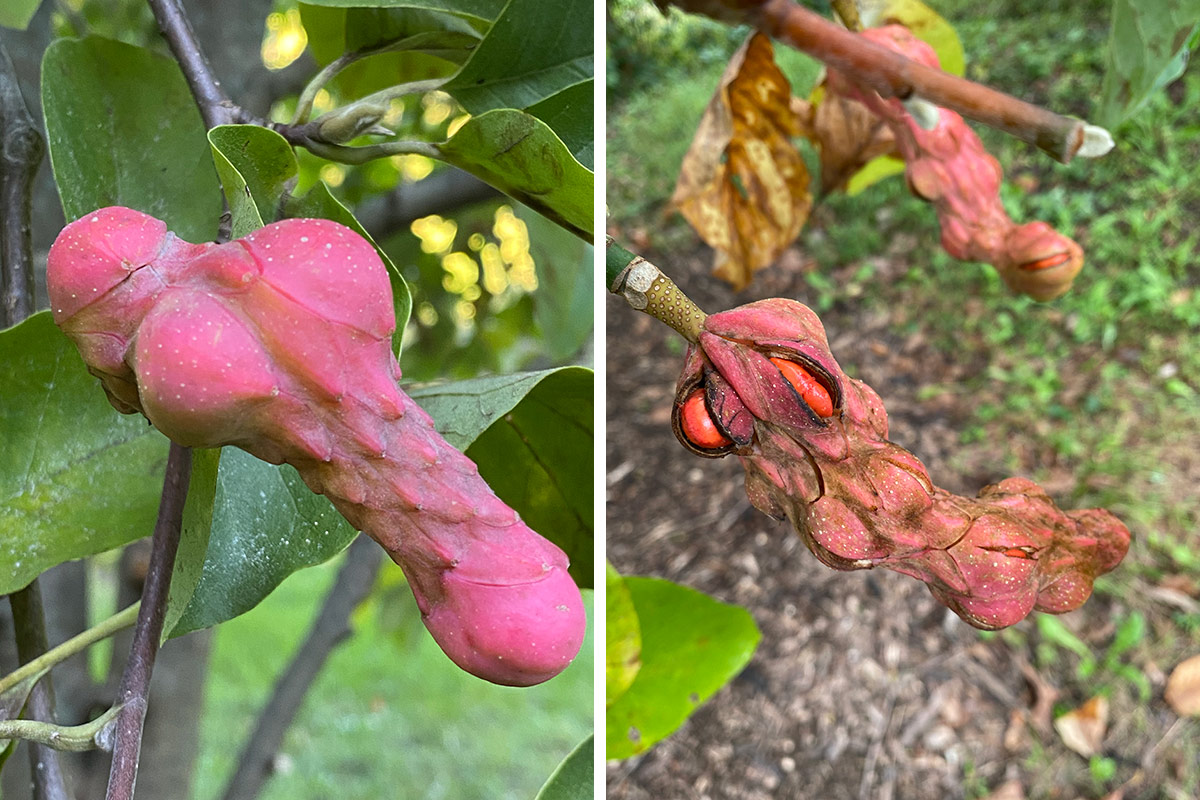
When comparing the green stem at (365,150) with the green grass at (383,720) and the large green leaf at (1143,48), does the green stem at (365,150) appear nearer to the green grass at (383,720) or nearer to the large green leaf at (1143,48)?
the large green leaf at (1143,48)

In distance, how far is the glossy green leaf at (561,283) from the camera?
75 centimetres

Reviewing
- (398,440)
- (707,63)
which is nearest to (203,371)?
(398,440)

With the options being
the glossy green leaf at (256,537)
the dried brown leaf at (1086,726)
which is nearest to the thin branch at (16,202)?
the glossy green leaf at (256,537)

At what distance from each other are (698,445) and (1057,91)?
1671 mm

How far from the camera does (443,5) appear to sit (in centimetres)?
47

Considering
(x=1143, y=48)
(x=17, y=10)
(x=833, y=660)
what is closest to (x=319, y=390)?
(x=17, y=10)

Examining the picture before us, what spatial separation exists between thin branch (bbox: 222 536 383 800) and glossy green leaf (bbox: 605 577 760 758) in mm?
460

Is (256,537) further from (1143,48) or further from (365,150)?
(1143,48)

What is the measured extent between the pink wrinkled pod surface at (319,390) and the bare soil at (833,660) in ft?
3.44

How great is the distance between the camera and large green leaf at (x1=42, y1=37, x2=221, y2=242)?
417mm

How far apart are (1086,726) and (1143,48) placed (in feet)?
3.25

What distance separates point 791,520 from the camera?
0.34 meters

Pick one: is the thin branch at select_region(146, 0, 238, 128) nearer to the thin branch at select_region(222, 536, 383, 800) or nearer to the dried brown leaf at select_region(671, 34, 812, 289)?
the dried brown leaf at select_region(671, 34, 812, 289)

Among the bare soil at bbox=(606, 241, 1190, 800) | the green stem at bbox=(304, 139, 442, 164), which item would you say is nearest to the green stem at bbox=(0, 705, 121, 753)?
the green stem at bbox=(304, 139, 442, 164)
